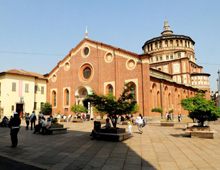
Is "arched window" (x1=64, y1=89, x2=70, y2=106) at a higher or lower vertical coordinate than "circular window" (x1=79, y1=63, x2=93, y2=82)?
lower

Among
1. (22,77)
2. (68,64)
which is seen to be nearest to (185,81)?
(68,64)

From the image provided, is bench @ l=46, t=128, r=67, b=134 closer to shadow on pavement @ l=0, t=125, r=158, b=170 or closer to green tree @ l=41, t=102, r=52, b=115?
shadow on pavement @ l=0, t=125, r=158, b=170

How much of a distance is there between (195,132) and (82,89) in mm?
27446

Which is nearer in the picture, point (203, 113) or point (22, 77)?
point (203, 113)

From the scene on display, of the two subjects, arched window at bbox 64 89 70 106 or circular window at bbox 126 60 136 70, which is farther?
arched window at bbox 64 89 70 106

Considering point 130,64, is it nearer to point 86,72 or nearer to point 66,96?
point 86,72

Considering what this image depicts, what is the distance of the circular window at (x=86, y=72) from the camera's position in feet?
117

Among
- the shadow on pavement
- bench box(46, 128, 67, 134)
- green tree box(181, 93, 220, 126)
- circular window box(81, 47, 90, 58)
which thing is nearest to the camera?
the shadow on pavement

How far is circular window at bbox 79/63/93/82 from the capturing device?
35.7 metres

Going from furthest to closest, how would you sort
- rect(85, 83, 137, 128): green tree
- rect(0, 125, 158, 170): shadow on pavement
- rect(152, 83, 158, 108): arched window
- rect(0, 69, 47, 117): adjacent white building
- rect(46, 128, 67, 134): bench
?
rect(0, 69, 47, 117): adjacent white building, rect(152, 83, 158, 108): arched window, rect(46, 128, 67, 134): bench, rect(85, 83, 137, 128): green tree, rect(0, 125, 158, 170): shadow on pavement

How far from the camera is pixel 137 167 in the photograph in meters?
6.06

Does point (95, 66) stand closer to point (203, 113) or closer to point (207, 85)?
point (203, 113)

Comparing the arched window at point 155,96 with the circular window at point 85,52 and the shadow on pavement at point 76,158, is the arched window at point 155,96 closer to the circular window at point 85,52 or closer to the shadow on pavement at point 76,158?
the circular window at point 85,52

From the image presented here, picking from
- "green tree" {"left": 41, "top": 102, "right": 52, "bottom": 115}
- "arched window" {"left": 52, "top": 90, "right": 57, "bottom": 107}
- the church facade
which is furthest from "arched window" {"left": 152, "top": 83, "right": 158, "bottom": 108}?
"green tree" {"left": 41, "top": 102, "right": 52, "bottom": 115}
